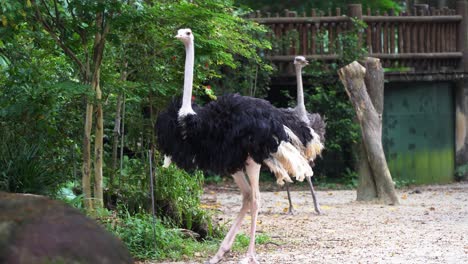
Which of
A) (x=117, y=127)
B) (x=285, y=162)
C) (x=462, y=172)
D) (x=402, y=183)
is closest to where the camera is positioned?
(x=285, y=162)

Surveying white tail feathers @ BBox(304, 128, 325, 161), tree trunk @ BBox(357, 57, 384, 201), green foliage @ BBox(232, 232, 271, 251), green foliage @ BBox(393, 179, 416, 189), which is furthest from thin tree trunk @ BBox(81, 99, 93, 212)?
green foliage @ BBox(393, 179, 416, 189)

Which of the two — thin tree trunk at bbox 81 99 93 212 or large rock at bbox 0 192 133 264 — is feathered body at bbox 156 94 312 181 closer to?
thin tree trunk at bbox 81 99 93 212

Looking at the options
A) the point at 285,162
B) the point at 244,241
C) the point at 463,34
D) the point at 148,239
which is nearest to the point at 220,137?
the point at 285,162

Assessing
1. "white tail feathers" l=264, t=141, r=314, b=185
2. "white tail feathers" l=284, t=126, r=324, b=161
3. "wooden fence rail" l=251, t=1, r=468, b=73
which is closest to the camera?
"white tail feathers" l=264, t=141, r=314, b=185

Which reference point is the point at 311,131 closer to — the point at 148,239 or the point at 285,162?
the point at 285,162

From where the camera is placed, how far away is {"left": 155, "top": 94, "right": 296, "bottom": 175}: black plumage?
684 centimetres

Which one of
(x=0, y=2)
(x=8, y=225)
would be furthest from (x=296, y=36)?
(x=8, y=225)

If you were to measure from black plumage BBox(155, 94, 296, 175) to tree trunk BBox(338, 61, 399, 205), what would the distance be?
511 centimetres

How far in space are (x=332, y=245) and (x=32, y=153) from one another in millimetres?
2674

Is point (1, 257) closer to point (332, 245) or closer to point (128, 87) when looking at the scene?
point (128, 87)

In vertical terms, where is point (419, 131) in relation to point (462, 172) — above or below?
above

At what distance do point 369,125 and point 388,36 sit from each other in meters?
3.32

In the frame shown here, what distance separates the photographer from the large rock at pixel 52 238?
195 cm

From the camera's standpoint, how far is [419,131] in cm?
1560
